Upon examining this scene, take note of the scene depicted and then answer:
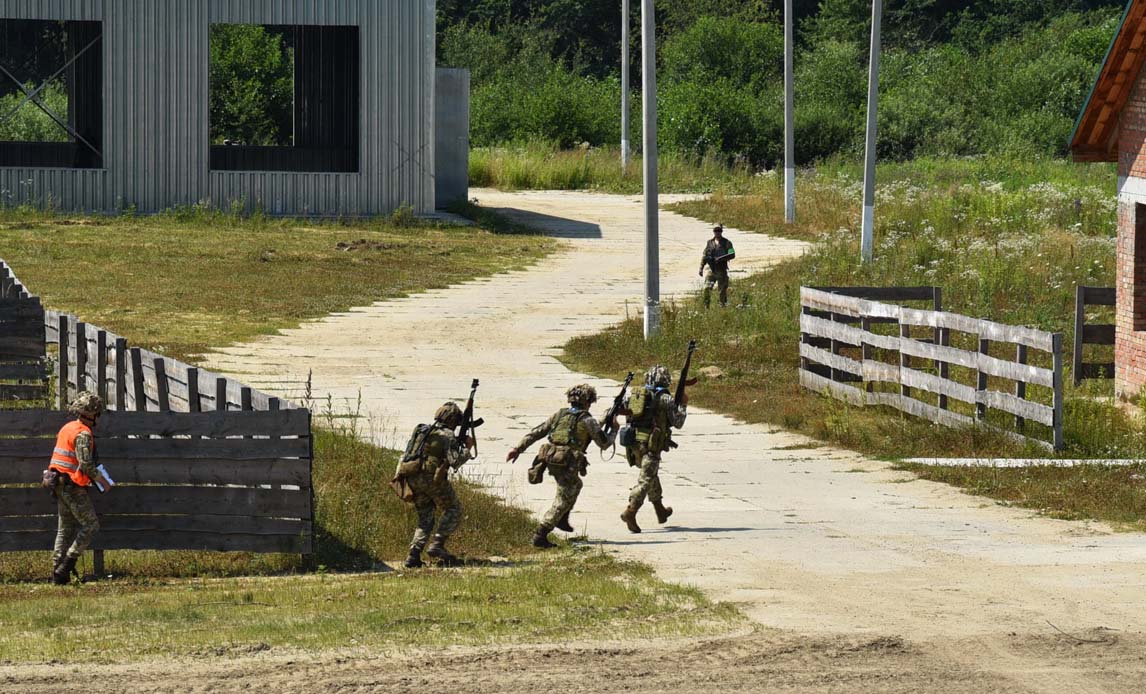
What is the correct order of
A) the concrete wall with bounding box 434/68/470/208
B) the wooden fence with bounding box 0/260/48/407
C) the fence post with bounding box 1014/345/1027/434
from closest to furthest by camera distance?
the fence post with bounding box 1014/345/1027/434 < the wooden fence with bounding box 0/260/48/407 < the concrete wall with bounding box 434/68/470/208

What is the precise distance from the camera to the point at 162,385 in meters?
16.1

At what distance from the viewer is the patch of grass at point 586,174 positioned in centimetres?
5772

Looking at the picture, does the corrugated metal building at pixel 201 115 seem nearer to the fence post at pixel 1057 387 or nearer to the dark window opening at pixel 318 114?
the dark window opening at pixel 318 114

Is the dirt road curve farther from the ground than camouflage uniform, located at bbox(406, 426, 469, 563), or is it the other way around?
camouflage uniform, located at bbox(406, 426, 469, 563)

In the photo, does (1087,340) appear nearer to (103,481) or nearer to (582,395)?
(582,395)

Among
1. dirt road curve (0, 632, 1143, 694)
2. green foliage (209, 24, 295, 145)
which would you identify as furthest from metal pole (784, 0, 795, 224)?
dirt road curve (0, 632, 1143, 694)

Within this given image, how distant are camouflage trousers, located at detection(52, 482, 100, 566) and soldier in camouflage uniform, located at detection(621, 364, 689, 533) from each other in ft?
13.1

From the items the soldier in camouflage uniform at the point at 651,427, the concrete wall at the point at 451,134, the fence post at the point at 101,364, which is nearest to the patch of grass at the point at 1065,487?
the soldier in camouflage uniform at the point at 651,427

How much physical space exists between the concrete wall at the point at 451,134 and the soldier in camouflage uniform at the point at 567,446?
35054 millimetres

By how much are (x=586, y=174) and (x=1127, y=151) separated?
3930 cm

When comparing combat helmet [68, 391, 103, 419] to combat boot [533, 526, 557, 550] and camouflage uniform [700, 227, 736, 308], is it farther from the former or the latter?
camouflage uniform [700, 227, 736, 308]

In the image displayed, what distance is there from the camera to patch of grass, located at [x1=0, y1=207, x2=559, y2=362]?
92.8 ft

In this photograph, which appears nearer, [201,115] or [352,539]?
[352,539]

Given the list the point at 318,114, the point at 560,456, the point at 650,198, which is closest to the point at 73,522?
the point at 560,456
